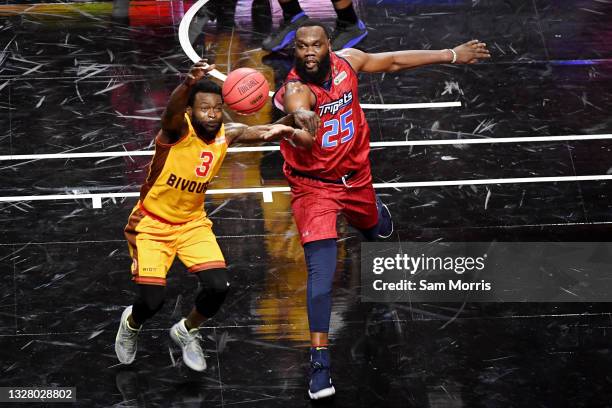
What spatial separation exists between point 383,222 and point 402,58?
126 cm

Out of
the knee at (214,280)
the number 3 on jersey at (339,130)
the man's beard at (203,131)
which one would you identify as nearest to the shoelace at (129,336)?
the knee at (214,280)

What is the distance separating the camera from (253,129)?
719cm

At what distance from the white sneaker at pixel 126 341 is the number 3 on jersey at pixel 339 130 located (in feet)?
5.95

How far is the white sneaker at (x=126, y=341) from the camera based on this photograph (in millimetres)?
7340

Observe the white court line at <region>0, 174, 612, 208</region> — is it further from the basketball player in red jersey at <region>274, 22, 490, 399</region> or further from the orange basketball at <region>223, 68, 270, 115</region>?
the orange basketball at <region>223, 68, 270, 115</region>

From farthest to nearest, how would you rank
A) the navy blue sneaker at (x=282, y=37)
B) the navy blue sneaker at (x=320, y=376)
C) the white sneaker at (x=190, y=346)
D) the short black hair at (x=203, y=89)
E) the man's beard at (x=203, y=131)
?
the navy blue sneaker at (x=282, y=37), the white sneaker at (x=190, y=346), the navy blue sneaker at (x=320, y=376), the man's beard at (x=203, y=131), the short black hair at (x=203, y=89)

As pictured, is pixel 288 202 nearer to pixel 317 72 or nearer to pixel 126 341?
pixel 317 72

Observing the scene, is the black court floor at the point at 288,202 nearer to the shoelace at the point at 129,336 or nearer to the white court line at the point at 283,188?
the white court line at the point at 283,188

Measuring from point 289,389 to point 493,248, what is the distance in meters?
2.31

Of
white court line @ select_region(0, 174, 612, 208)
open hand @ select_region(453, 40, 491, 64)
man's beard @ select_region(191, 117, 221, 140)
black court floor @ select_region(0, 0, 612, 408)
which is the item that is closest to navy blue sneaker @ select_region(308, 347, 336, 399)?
black court floor @ select_region(0, 0, 612, 408)

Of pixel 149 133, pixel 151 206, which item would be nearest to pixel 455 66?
pixel 149 133

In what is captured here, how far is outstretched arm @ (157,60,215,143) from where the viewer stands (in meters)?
6.36

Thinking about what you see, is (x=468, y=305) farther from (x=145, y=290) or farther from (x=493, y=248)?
(x=145, y=290)

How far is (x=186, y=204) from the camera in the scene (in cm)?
717
